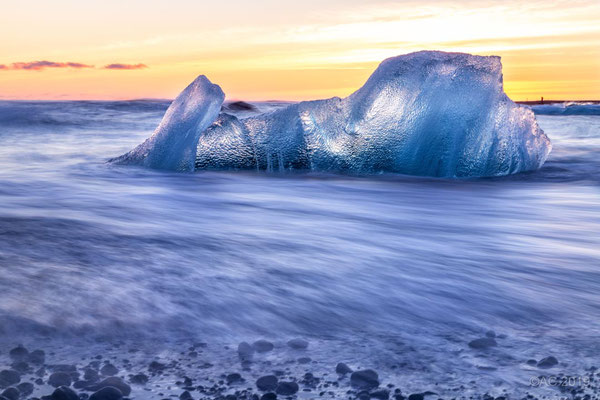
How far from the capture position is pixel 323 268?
2.43 m

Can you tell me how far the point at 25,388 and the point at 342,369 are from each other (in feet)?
2.23

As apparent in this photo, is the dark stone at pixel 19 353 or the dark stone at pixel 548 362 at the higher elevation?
the dark stone at pixel 19 353

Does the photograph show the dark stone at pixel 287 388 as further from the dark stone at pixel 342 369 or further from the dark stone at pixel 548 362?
the dark stone at pixel 548 362

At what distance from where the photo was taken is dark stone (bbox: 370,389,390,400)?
50.5 inches

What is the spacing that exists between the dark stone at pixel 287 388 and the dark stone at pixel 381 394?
6.4 inches

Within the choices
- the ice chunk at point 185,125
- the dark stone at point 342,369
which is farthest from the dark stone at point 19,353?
the ice chunk at point 185,125

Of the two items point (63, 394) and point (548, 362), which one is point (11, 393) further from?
point (548, 362)

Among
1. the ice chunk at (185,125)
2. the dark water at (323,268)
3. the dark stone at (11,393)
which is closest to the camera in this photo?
the dark stone at (11,393)

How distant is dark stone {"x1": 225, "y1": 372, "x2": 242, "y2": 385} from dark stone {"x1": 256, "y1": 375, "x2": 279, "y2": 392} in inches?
1.7

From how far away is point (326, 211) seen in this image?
4.06 metres

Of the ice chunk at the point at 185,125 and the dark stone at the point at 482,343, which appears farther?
the ice chunk at the point at 185,125

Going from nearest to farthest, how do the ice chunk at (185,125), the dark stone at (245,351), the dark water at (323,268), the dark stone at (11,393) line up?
the dark stone at (11,393), the dark stone at (245,351), the dark water at (323,268), the ice chunk at (185,125)

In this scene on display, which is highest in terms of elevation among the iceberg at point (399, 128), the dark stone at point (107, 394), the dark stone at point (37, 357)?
the iceberg at point (399, 128)

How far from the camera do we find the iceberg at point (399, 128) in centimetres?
554
